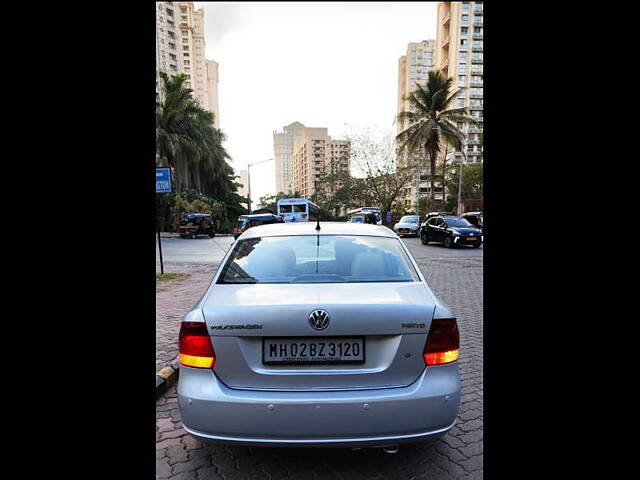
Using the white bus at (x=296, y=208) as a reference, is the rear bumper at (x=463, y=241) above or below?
below

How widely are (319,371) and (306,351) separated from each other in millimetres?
121

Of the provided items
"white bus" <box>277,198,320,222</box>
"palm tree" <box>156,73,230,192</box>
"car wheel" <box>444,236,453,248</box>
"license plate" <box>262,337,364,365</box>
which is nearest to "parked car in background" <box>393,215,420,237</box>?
"white bus" <box>277,198,320,222</box>

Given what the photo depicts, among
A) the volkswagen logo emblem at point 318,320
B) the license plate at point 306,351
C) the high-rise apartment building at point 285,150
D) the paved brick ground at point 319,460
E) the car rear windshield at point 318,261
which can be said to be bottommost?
the paved brick ground at point 319,460

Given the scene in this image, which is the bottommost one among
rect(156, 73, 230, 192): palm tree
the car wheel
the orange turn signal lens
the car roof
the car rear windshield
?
the car wheel

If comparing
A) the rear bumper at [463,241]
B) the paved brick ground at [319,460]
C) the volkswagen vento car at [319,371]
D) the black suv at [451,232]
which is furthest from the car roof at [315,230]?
the black suv at [451,232]

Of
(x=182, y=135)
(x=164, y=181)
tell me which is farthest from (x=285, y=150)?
(x=164, y=181)

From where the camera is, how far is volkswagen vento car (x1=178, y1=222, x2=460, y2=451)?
1920mm

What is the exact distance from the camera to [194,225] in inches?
1056

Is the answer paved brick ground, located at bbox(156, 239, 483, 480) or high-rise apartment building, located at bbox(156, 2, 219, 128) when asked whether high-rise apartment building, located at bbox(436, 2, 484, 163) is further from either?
paved brick ground, located at bbox(156, 239, 483, 480)

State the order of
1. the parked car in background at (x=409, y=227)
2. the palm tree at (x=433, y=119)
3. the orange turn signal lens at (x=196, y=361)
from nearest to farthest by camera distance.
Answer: the orange turn signal lens at (x=196, y=361), the parked car in background at (x=409, y=227), the palm tree at (x=433, y=119)

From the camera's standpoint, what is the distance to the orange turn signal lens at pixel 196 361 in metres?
2.03

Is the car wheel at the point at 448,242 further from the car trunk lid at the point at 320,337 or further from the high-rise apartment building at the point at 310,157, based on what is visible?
the high-rise apartment building at the point at 310,157
